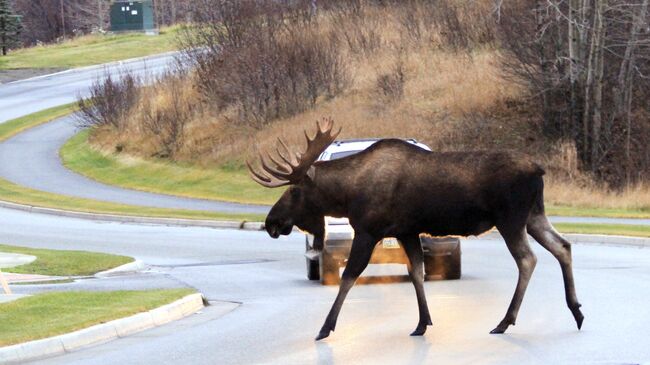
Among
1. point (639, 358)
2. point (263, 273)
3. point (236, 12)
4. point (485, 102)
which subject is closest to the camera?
point (639, 358)

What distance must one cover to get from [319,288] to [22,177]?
31.0 m

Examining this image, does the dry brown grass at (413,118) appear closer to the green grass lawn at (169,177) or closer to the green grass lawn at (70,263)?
the green grass lawn at (169,177)

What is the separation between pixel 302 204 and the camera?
14.2 metres

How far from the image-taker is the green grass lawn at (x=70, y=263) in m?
23.0

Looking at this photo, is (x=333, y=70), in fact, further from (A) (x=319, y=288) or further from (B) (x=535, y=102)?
(A) (x=319, y=288)

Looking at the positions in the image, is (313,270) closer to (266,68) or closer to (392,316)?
(392,316)

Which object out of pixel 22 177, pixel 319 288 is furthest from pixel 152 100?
pixel 319 288

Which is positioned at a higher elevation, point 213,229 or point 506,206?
point 506,206

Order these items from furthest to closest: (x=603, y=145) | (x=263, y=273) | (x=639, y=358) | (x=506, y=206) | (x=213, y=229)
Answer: (x=603, y=145), (x=213, y=229), (x=263, y=273), (x=506, y=206), (x=639, y=358)

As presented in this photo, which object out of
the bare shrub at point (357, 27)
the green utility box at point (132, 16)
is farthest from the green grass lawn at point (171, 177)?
the green utility box at point (132, 16)

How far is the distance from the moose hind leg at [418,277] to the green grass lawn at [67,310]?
11.2ft

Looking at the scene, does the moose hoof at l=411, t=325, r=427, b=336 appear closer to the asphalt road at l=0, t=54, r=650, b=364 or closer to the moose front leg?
the asphalt road at l=0, t=54, r=650, b=364

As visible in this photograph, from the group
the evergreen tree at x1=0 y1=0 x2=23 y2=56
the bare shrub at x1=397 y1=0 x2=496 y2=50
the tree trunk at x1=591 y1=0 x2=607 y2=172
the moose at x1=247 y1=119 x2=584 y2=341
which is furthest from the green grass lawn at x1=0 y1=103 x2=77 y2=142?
the moose at x1=247 y1=119 x2=584 y2=341

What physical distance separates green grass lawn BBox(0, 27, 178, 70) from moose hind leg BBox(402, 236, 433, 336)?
69.9 meters
